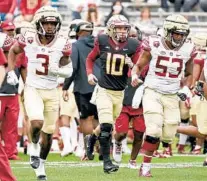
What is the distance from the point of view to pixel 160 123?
37.6ft

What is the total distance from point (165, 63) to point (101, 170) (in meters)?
1.53

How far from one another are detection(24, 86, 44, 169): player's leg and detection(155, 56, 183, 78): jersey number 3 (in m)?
1.39

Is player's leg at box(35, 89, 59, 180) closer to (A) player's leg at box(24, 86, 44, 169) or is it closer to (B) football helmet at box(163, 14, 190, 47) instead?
(A) player's leg at box(24, 86, 44, 169)

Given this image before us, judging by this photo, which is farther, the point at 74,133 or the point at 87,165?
the point at 74,133

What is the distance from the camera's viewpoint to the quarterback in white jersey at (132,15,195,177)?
37.7 feet

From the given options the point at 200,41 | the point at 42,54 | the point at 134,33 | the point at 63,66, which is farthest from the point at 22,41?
the point at 200,41

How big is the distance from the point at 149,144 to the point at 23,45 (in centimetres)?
173

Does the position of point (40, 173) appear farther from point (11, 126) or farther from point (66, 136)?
point (66, 136)

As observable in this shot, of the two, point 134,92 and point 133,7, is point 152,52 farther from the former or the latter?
point 133,7

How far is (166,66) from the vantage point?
459 inches

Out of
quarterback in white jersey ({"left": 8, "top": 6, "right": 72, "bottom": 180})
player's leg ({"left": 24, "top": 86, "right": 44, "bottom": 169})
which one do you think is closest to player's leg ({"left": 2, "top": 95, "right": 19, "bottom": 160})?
quarterback in white jersey ({"left": 8, "top": 6, "right": 72, "bottom": 180})

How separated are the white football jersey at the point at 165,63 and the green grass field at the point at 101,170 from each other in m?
0.99

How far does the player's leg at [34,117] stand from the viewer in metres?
11.0

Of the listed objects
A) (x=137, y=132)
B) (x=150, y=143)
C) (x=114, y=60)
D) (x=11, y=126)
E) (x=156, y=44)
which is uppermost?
(x=156, y=44)
